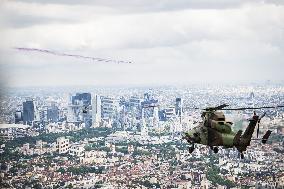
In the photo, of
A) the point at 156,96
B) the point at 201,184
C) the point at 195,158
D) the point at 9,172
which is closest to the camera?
the point at 9,172

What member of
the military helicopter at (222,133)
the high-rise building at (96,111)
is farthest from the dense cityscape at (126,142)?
the military helicopter at (222,133)

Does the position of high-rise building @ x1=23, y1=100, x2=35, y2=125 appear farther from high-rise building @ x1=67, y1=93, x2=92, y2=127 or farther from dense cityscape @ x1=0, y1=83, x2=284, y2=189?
high-rise building @ x1=67, y1=93, x2=92, y2=127

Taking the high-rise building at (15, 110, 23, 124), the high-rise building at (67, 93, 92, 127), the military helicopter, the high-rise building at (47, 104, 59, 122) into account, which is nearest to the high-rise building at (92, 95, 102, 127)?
the high-rise building at (67, 93, 92, 127)

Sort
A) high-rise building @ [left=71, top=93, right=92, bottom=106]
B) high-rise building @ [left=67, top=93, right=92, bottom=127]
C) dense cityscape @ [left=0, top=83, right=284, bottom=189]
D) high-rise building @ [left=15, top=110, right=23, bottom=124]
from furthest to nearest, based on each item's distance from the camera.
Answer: high-rise building @ [left=71, top=93, right=92, bottom=106] < high-rise building @ [left=67, top=93, right=92, bottom=127] < high-rise building @ [left=15, top=110, right=23, bottom=124] < dense cityscape @ [left=0, top=83, right=284, bottom=189]

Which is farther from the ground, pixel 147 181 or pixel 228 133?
pixel 228 133

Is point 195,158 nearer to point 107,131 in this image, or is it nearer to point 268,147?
point 268,147

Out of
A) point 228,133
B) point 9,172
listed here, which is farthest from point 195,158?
point 228,133

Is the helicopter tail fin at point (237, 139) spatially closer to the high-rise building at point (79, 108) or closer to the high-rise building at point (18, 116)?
the high-rise building at point (18, 116)
